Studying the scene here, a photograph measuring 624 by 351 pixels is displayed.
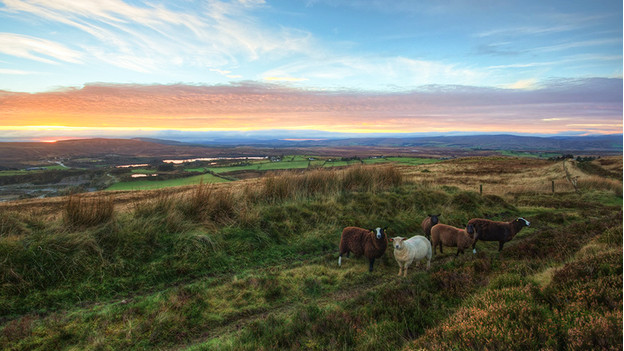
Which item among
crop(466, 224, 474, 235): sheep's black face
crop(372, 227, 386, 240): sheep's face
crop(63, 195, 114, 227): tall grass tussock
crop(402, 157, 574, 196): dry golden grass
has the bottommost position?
crop(402, 157, 574, 196): dry golden grass

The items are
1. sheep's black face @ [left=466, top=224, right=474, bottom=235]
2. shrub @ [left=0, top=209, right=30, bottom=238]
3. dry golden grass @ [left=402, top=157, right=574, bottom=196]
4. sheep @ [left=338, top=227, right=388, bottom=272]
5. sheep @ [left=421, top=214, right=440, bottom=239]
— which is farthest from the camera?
dry golden grass @ [left=402, top=157, right=574, bottom=196]

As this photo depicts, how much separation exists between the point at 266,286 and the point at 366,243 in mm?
3079

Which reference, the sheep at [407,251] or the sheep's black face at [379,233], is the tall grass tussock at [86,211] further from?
the sheep at [407,251]

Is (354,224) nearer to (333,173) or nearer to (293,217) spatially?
(293,217)

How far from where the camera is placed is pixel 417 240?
25.8 feet

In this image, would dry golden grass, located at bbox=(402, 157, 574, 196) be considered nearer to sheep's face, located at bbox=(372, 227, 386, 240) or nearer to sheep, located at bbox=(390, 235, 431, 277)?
sheep, located at bbox=(390, 235, 431, 277)

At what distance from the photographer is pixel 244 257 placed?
8.16 meters

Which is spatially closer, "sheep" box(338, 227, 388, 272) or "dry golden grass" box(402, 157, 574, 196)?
"sheep" box(338, 227, 388, 272)

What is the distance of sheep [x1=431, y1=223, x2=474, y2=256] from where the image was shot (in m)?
8.70

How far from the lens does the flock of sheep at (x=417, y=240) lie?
7.52m

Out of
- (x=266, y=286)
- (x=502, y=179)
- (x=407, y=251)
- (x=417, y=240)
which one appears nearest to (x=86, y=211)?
(x=266, y=286)

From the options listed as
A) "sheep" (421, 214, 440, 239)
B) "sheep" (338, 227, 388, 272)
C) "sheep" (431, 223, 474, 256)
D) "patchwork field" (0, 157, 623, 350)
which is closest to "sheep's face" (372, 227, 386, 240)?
"sheep" (338, 227, 388, 272)

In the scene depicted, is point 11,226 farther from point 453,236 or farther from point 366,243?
point 453,236

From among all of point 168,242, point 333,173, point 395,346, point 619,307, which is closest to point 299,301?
point 395,346
